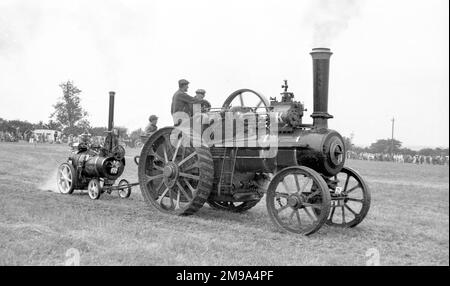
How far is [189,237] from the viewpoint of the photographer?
6.39 m

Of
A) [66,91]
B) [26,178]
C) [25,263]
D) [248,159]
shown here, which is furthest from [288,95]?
[66,91]

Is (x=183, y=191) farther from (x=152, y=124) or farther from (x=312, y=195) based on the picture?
(x=152, y=124)

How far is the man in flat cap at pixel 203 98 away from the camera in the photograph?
8530 millimetres

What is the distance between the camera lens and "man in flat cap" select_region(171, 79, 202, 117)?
28.1 ft

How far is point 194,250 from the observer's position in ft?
18.7

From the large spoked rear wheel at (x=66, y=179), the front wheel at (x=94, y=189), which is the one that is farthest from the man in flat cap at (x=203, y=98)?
the large spoked rear wheel at (x=66, y=179)

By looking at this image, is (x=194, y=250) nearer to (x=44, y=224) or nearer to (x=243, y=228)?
(x=243, y=228)

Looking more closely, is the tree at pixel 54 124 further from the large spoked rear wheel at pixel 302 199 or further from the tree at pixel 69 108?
the large spoked rear wheel at pixel 302 199

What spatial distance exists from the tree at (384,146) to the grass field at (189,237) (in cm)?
6119

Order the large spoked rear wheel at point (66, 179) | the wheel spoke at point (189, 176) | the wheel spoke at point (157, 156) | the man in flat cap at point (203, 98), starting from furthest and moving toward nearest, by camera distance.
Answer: the large spoked rear wheel at point (66, 179) → the wheel spoke at point (157, 156) → the man in flat cap at point (203, 98) → the wheel spoke at point (189, 176)

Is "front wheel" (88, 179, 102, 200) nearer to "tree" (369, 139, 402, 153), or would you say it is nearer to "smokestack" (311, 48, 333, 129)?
"smokestack" (311, 48, 333, 129)

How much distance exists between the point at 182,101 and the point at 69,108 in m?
33.3

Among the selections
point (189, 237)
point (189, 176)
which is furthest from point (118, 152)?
point (189, 237)
